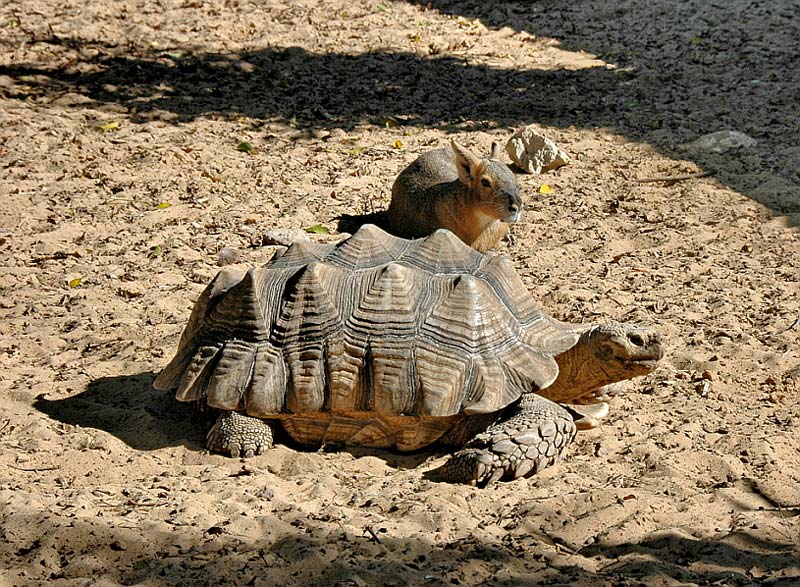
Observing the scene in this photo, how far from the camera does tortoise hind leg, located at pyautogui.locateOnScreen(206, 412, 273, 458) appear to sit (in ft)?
14.6

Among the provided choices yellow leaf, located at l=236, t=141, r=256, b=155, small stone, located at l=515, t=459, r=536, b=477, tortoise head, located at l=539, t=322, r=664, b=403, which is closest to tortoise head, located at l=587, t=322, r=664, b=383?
tortoise head, located at l=539, t=322, r=664, b=403

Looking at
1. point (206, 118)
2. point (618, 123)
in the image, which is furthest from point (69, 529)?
point (618, 123)

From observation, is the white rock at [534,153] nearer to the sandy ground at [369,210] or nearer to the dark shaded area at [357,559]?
the sandy ground at [369,210]

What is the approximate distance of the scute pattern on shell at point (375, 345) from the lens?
4.37 meters

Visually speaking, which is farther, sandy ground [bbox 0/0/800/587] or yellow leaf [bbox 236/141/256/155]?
yellow leaf [bbox 236/141/256/155]

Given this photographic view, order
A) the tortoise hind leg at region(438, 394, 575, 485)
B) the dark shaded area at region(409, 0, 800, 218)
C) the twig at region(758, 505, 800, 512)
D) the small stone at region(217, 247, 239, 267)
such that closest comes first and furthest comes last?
1. the twig at region(758, 505, 800, 512)
2. the tortoise hind leg at region(438, 394, 575, 485)
3. the small stone at region(217, 247, 239, 267)
4. the dark shaded area at region(409, 0, 800, 218)

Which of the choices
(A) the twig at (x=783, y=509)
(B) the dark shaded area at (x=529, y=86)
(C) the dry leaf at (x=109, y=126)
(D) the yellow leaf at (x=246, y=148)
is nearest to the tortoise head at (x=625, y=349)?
(A) the twig at (x=783, y=509)

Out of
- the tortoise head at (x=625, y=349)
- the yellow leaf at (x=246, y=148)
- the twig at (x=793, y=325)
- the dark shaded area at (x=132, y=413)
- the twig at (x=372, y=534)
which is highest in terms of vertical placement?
the tortoise head at (x=625, y=349)

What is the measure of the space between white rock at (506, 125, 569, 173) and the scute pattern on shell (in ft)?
11.9

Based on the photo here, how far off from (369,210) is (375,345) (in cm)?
344

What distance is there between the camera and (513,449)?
4176mm

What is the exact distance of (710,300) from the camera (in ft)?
19.6

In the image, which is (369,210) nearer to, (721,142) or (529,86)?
(721,142)

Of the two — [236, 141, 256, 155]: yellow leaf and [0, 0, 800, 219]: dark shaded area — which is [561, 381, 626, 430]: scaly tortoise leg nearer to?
[0, 0, 800, 219]: dark shaded area
